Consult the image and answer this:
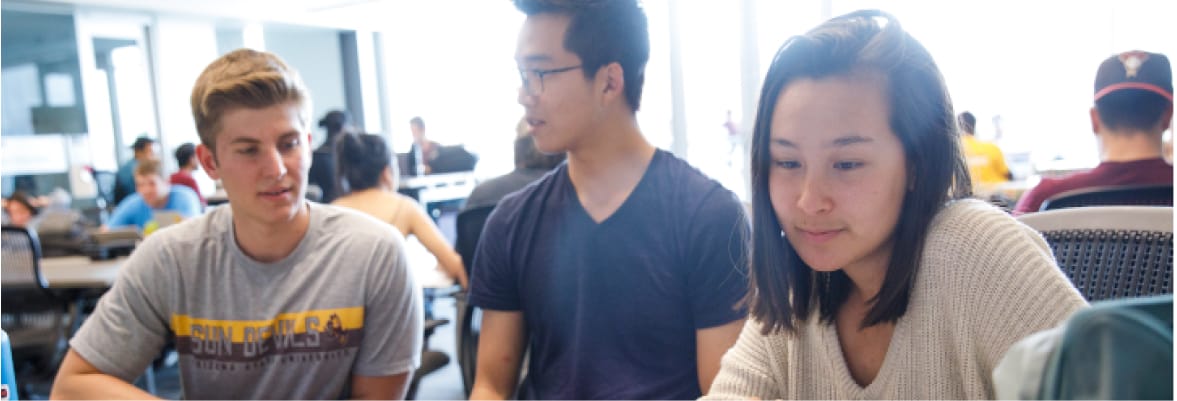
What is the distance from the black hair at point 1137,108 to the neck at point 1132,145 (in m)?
0.02

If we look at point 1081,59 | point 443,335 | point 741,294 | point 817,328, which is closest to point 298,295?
point 741,294

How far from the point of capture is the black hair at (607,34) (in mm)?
1549

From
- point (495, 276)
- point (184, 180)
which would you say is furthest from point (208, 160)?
point (184, 180)

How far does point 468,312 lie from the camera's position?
2.34 metres

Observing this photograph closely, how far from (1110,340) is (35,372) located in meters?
3.97

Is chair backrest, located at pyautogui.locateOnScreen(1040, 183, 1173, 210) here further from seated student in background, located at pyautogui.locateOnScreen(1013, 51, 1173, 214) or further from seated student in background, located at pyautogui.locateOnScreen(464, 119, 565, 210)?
seated student in background, located at pyautogui.locateOnScreen(464, 119, 565, 210)

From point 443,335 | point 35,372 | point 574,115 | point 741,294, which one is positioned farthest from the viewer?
point 443,335

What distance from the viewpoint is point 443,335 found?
5.20 m

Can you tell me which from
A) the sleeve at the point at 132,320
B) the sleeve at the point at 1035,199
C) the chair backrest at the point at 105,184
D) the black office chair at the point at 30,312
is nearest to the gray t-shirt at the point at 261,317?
the sleeve at the point at 132,320

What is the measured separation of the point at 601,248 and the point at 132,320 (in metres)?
0.96

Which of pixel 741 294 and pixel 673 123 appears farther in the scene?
pixel 673 123

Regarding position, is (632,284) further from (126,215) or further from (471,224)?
(126,215)

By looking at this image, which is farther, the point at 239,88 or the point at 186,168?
the point at 186,168

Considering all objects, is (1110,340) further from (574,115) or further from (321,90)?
(321,90)
